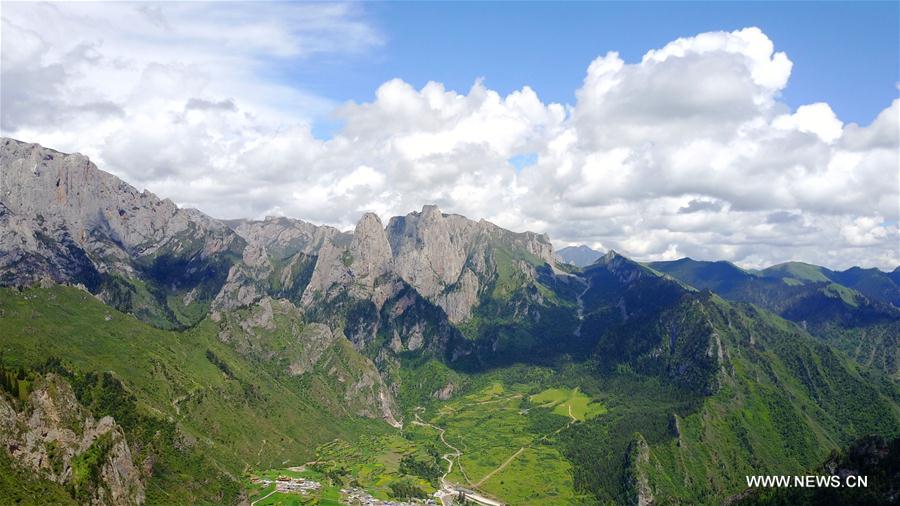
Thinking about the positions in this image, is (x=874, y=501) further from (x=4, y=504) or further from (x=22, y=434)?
(x=22, y=434)

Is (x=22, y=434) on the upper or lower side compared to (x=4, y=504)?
upper

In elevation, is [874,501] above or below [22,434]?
below

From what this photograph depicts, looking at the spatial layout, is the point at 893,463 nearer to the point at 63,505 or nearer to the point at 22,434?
the point at 63,505

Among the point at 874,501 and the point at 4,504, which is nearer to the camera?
the point at 4,504

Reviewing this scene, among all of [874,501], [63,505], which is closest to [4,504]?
[63,505]

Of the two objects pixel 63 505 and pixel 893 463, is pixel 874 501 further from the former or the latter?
pixel 63 505

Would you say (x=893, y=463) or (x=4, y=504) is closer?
(x=4, y=504)

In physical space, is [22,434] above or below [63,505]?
above

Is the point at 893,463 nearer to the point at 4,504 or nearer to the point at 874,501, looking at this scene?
the point at 874,501
